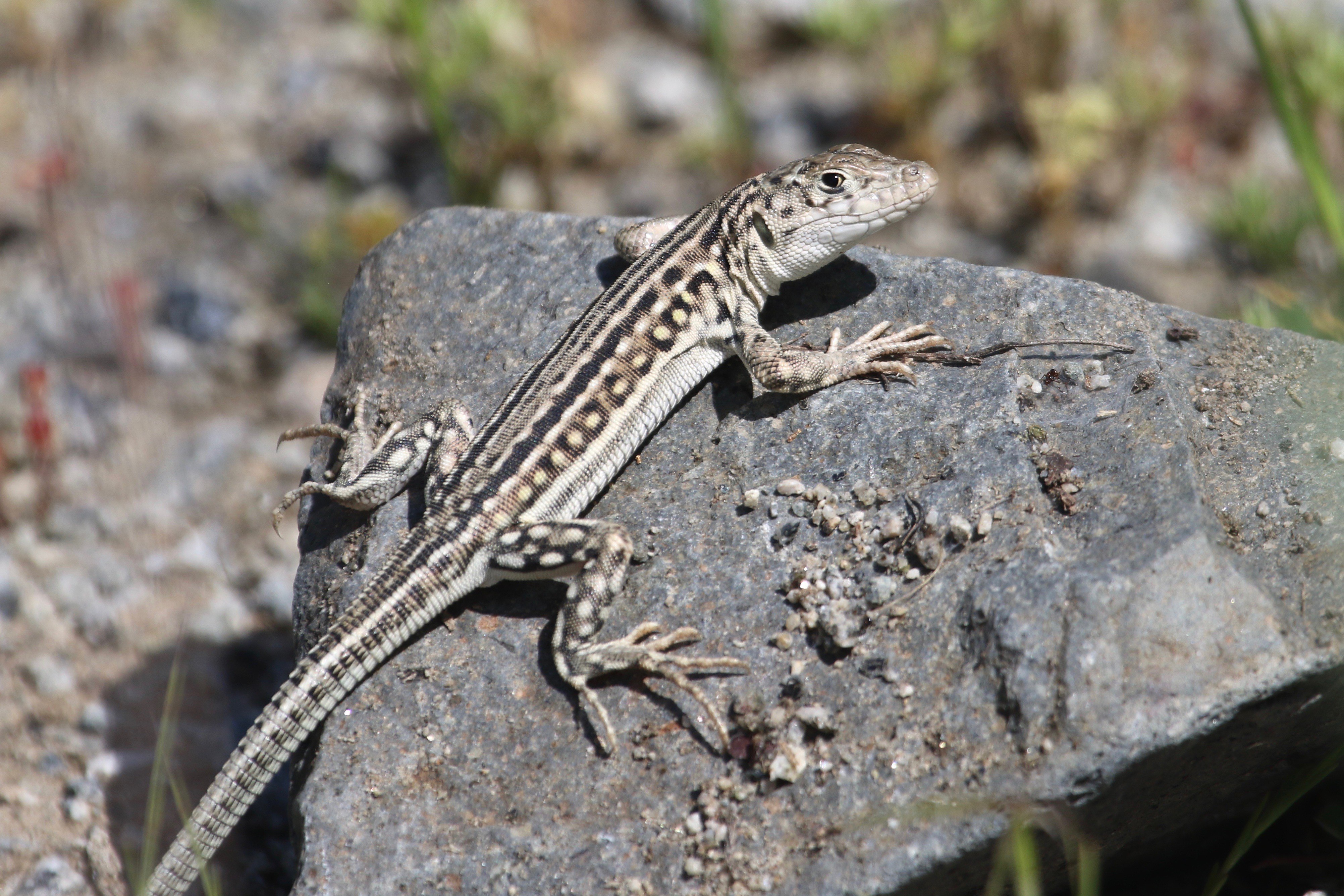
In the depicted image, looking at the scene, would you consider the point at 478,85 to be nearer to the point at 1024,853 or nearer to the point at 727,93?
the point at 727,93

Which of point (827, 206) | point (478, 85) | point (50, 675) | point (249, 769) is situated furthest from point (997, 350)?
point (478, 85)

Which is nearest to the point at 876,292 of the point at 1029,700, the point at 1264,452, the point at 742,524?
the point at 742,524

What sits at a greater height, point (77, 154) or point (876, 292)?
point (77, 154)

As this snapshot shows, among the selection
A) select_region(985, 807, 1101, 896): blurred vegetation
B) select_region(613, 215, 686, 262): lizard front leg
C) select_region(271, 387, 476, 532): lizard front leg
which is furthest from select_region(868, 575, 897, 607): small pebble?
select_region(613, 215, 686, 262): lizard front leg

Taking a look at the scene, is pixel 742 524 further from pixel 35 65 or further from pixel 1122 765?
pixel 35 65

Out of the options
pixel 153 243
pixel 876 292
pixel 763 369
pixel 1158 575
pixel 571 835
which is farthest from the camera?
pixel 153 243

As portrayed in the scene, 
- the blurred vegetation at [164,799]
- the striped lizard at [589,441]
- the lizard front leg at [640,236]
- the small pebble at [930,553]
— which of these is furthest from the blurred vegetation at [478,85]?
the small pebble at [930,553]
